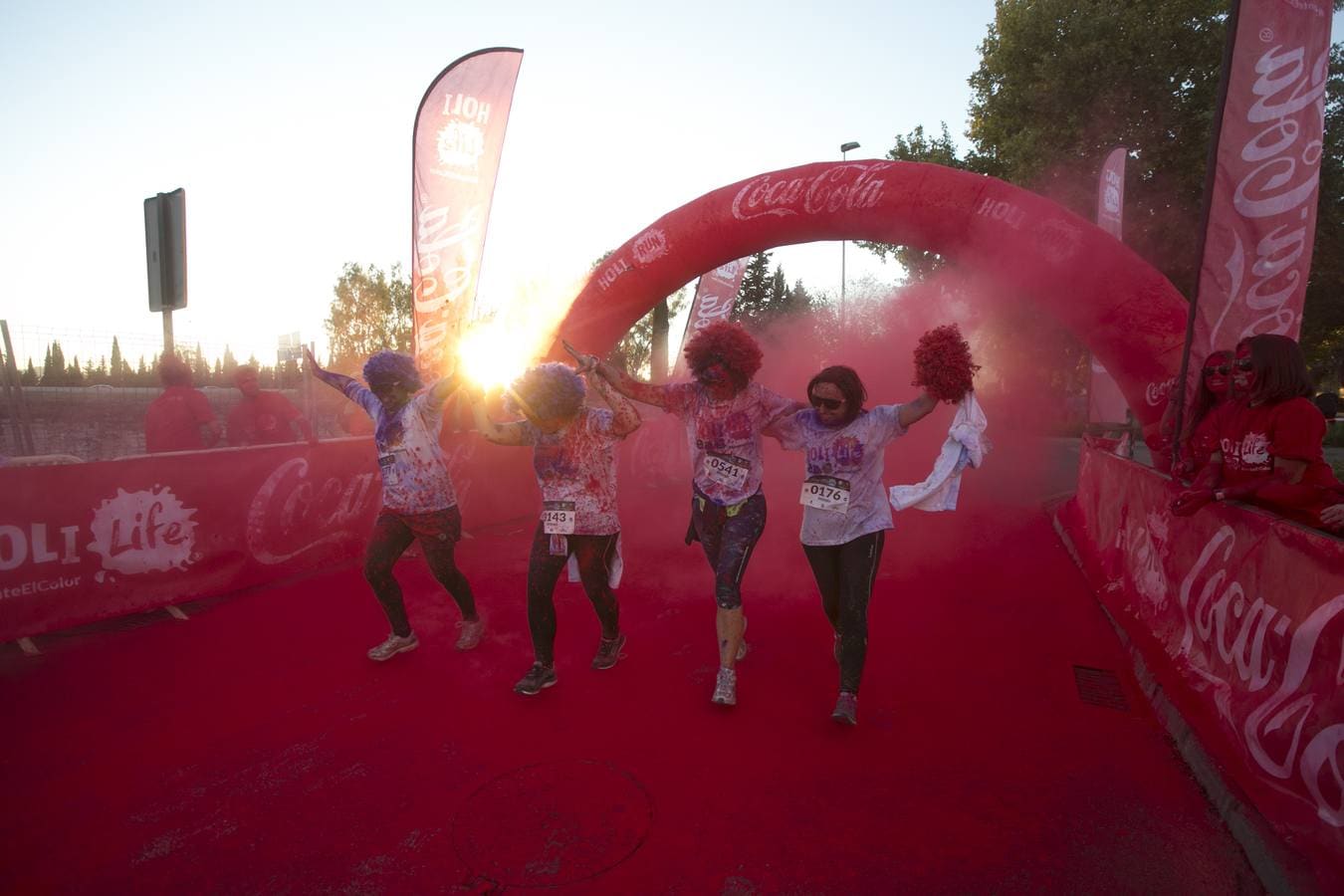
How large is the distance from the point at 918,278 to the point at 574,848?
21.9 meters

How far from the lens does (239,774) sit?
3209 millimetres

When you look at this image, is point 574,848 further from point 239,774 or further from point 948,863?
point 239,774

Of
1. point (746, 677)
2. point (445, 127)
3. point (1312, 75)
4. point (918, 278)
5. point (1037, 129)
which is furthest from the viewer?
point (918, 278)

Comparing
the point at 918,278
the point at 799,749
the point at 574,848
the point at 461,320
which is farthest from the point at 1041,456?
the point at 574,848

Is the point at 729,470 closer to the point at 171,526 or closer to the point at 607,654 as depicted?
the point at 607,654

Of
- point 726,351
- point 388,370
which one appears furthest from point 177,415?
point 726,351

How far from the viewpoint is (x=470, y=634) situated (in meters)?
4.61

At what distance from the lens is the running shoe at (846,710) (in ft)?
11.5

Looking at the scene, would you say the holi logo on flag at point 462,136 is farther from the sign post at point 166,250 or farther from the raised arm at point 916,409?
the raised arm at point 916,409

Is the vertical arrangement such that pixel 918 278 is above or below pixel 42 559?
above

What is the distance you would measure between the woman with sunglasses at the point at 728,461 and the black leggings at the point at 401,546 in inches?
63.7

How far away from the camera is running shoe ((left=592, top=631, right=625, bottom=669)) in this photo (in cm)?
425

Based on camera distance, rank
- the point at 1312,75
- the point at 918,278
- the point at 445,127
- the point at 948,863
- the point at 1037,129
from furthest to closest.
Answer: the point at 918,278
the point at 1037,129
the point at 445,127
the point at 1312,75
the point at 948,863

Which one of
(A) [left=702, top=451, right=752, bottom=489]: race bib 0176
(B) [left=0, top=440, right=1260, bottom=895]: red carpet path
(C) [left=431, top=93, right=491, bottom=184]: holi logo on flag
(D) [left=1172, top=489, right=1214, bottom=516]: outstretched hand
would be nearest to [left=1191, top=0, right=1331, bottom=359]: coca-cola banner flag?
(D) [left=1172, top=489, right=1214, bottom=516]: outstretched hand
